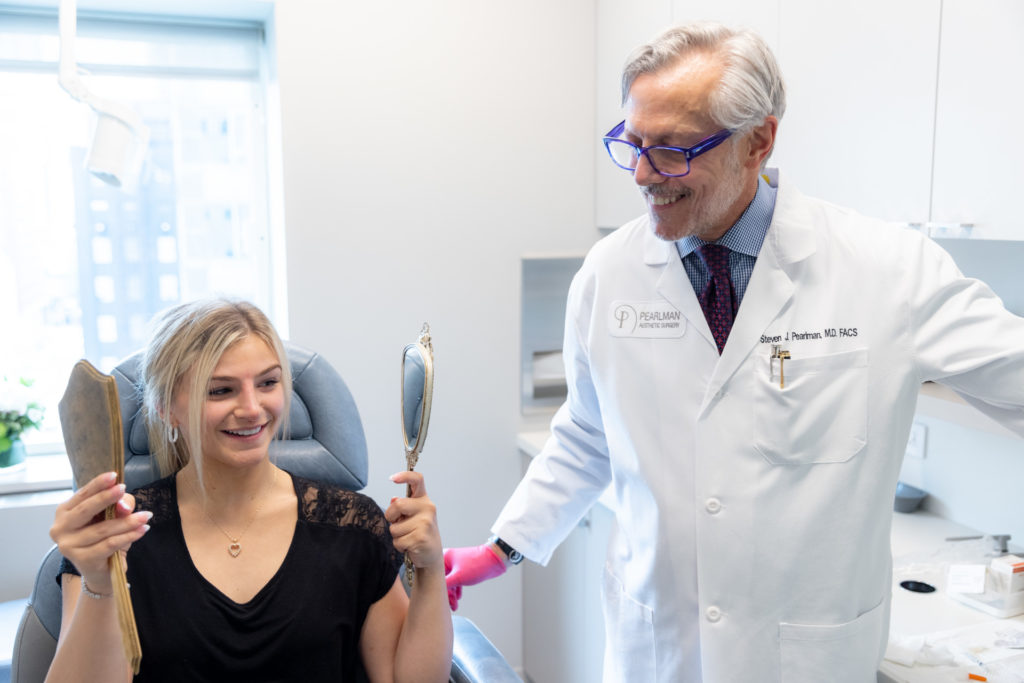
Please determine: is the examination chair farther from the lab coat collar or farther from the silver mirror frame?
the lab coat collar


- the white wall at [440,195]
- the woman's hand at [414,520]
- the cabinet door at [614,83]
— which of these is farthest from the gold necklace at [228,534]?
the cabinet door at [614,83]

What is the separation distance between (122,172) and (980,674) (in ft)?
5.54

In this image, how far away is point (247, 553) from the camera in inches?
55.5

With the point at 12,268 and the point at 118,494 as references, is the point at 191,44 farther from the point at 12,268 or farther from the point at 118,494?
the point at 118,494

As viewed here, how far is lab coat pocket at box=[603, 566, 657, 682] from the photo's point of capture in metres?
1.36

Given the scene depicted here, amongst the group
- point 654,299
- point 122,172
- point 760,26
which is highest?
point 760,26

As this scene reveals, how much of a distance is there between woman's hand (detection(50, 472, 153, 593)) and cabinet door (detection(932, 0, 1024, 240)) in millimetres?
1331

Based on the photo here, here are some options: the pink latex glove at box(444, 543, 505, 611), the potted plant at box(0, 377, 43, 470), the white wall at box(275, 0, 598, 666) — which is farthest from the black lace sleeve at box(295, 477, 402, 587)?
the potted plant at box(0, 377, 43, 470)

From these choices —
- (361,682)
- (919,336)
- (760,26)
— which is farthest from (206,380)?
(760,26)

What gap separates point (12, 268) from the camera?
Result: 265 centimetres

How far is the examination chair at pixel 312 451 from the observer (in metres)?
1.42

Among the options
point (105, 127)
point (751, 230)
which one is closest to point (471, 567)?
point (751, 230)

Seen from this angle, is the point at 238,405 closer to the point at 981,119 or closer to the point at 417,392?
the point at 417,392

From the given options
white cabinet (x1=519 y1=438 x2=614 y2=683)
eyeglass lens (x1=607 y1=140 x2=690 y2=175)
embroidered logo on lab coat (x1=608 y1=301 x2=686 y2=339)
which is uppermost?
eyeglass lens (x1=607 y1=140 x2=690 y2=175)
